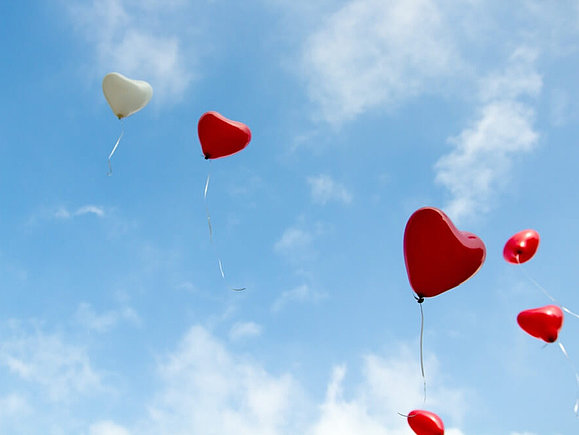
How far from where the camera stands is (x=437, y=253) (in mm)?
7680

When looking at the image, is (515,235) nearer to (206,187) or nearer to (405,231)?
(405,231)

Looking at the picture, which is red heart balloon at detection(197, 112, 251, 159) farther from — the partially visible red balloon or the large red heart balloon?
the partially visible red balloon

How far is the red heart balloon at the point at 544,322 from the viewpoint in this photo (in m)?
8.60

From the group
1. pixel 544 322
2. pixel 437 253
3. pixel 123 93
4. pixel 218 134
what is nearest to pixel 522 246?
pixel 544 322

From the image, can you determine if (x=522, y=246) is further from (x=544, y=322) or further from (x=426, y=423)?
(x=426, y=423)

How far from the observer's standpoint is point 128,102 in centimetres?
1063

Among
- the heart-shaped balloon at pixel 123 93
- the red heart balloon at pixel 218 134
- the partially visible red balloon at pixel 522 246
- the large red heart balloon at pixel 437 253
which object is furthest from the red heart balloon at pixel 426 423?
the heart-shaped balloon at pixel 123 93

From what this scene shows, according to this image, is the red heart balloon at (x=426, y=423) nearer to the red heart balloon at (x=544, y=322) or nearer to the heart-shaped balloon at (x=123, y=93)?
the red heart balloon at (x=544, y=322)

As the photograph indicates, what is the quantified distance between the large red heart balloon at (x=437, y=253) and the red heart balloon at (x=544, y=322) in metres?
1.62

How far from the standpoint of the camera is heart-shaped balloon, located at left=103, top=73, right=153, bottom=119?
34.2 ft

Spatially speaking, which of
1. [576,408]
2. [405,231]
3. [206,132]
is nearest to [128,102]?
[206,132]

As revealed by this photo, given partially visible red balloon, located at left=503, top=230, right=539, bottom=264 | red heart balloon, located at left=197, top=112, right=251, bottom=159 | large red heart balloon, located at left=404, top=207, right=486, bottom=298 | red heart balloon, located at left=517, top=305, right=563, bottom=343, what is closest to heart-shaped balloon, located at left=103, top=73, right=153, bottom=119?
red heart balloon, located at left=197, top=112, right=251, bottom=159

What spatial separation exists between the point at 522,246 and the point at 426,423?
11.3ft

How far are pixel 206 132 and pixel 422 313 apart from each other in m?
5.13
